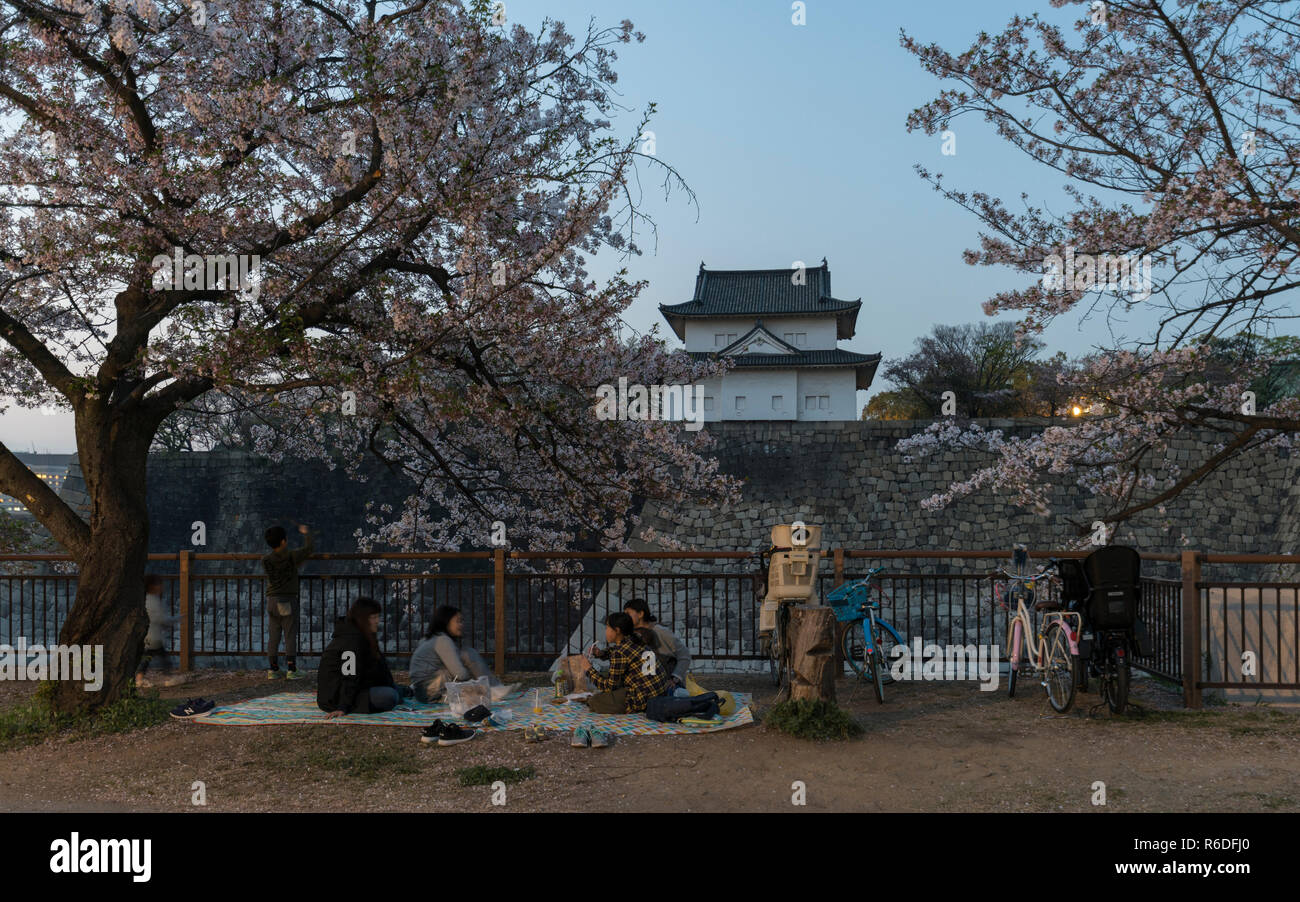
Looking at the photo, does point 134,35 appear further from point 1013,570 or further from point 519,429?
point 1013,570

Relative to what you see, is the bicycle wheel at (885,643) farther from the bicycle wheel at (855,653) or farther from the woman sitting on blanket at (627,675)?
the woman sitting on blanket at (627,675)

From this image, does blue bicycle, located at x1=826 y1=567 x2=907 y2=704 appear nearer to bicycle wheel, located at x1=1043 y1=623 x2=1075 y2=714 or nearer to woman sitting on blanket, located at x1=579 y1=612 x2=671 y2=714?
bicycle wheel, located at x1=1043 y1=623 x2=1075 y2=714

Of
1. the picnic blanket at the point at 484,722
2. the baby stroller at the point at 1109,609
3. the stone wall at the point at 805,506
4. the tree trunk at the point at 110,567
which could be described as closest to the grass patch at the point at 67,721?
the tree trunk at the point at 110,567

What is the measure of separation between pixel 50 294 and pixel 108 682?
473 cm

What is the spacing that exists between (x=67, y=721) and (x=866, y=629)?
7.33m

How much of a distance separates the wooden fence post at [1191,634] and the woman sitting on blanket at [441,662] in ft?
20.8

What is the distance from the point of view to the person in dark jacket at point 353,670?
7738 mm

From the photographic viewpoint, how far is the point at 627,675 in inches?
307

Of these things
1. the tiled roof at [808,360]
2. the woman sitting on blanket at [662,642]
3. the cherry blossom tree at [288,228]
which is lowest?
the woman sitting on blanket at [662,642]

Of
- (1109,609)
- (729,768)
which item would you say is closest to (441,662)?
(729,768)

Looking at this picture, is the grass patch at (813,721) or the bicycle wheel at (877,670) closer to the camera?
the grass patch at (813,721)

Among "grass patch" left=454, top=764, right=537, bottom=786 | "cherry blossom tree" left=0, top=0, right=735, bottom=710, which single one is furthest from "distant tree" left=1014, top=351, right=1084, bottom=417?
"grass patch" left=454, top=764, right=537, bottom=786

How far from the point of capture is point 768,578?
8648 millimetres

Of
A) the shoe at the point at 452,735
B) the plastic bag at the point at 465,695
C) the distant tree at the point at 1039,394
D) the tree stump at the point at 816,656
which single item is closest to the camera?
the shoe at the point at 452,735
